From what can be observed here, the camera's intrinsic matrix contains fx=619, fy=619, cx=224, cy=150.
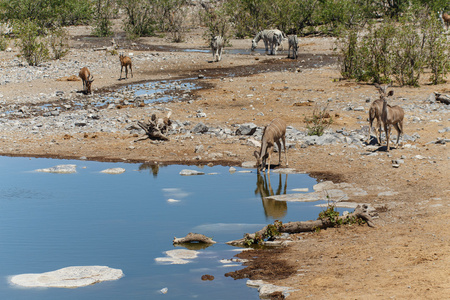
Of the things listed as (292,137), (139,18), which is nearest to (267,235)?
(292,137)

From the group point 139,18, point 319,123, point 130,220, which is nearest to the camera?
point 130,220

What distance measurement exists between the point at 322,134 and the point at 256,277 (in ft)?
32.7

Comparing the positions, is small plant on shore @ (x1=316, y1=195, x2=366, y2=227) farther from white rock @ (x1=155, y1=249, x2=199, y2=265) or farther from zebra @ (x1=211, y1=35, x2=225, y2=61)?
zebra @ (x1=211, y1=35, x2=225, y2=61)

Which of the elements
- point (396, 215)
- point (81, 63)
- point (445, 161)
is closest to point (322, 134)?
point (445, 161)

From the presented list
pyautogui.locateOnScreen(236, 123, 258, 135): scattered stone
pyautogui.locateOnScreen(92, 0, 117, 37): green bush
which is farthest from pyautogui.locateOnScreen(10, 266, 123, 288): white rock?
pyautogui.locateOnScreen(92, 0, 117, 37): green bush

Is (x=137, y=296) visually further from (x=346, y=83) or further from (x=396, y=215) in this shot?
(x=346, y=83)

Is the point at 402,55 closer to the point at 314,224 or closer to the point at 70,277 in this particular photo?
the point at 314,224

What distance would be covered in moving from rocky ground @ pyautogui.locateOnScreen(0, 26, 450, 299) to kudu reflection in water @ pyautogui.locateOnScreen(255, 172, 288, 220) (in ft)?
3.82

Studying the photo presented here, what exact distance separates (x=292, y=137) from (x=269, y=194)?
4526 millimetres

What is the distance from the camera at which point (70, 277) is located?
9.11m

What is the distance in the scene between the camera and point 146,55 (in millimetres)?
39844

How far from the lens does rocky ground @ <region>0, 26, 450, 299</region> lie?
8852mm

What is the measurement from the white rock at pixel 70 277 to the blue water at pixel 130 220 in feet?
0.46

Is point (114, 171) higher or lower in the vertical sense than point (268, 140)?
lower
